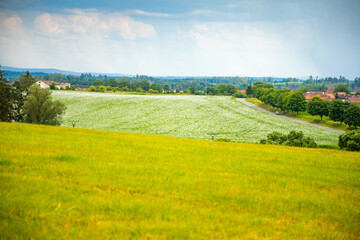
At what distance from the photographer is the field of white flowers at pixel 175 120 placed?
80.2 meters

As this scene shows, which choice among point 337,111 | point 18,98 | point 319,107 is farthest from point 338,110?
point 18,98

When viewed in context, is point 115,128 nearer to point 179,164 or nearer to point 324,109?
point 179,164

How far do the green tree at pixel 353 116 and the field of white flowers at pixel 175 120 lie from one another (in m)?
12.0

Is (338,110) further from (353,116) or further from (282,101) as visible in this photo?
(282,101)

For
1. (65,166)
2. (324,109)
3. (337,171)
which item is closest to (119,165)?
(65,166)

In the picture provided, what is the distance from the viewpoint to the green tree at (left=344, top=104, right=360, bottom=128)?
294 feet

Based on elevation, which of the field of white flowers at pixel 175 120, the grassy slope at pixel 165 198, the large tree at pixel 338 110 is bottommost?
the field of white flowers at pixel 175 120

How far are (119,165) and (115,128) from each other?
235 ft

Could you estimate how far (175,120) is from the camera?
95750 millimetres

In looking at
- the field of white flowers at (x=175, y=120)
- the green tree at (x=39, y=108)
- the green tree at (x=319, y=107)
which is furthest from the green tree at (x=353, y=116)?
the green tree at (x=39, y=108)

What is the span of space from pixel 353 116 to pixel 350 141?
182 ft

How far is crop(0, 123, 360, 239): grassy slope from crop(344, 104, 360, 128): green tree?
86.9 metres

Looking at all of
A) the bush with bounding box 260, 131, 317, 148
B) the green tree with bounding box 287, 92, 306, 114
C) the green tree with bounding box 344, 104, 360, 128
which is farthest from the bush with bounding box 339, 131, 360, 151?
the green tree with bounding box 287, 92, 306, 114

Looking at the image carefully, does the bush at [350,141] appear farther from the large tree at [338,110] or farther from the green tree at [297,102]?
the green tree at [297,102]
